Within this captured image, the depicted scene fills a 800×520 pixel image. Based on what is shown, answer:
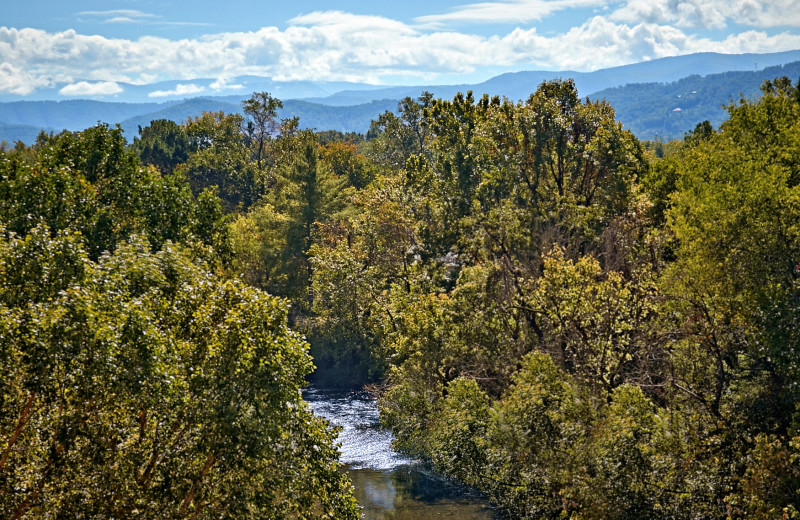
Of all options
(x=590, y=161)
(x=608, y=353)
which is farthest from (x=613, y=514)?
(x=590, y=161)

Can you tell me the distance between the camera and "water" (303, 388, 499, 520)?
33.8 meters

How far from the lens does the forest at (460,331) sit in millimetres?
14484

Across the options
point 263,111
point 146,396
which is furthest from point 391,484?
point 263,111

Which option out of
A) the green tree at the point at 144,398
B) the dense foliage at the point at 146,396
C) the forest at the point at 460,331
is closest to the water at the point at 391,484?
the forest at the point at 460,331

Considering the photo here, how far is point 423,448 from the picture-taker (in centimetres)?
3997

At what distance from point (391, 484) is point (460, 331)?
962 cm

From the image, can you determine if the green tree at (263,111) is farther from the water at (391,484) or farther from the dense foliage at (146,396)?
the dense foliage at (146,396)

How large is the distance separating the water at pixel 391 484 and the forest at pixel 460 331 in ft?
4.29

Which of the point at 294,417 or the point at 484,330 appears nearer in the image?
the point at 294,417

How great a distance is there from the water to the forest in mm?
1306

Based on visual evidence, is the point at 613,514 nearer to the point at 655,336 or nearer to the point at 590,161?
the point at 655,336

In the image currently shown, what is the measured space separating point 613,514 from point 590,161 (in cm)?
2788

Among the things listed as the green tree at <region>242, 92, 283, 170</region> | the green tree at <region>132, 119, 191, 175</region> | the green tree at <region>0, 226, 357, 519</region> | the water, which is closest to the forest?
the green tree at <region>0, 226, 357, 519</region>

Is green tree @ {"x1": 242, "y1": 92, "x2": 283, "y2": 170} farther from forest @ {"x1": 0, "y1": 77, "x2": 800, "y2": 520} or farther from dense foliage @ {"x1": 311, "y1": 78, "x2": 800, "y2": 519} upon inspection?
dense foliage @ {"x1": 311, "y1": 78, "x2": 800, "y2": 519}
